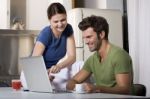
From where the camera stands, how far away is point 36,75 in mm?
1941

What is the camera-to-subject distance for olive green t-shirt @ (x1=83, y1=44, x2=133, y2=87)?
7.09ft

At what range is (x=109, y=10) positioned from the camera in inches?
Answer: 150

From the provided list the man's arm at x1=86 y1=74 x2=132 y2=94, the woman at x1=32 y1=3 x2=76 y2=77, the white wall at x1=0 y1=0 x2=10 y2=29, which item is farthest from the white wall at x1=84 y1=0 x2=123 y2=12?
the man's arm at x1=86 y1=74 x2=132 y2=94

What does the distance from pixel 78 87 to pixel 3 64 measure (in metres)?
2.40

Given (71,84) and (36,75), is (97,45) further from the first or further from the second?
(36,75)

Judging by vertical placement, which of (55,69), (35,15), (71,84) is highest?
(35,15)

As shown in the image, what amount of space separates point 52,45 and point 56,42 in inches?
1.4

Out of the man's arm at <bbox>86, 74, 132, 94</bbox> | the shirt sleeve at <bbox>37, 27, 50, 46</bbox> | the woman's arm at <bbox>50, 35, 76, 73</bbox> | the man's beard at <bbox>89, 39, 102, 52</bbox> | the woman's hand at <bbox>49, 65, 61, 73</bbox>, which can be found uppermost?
the shirt sleeve at <bbox>37, 27, 50, 46</bbox>

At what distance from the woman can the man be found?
158mm

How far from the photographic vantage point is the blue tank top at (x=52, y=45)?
248 cm

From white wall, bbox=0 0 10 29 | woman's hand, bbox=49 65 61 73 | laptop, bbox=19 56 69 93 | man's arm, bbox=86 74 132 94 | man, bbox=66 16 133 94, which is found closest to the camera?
laptop, bbox=19 56 69 93

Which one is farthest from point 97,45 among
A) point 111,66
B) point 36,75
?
point 36,75

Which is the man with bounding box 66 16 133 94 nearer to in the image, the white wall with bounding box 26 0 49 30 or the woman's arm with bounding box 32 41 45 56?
the woman's arm with bounding box 32 41 45 56

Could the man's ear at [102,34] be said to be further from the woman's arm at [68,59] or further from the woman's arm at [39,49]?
the woman's arm at [39,49]
